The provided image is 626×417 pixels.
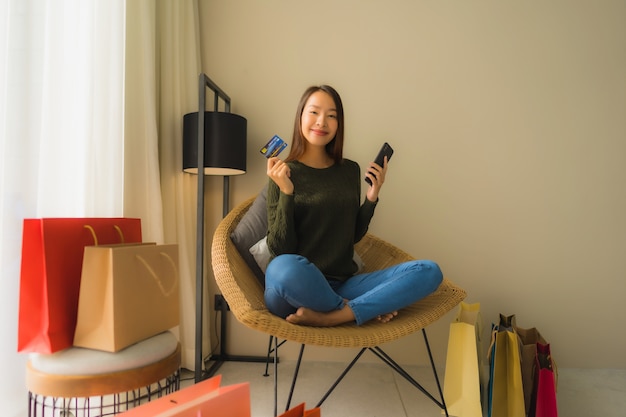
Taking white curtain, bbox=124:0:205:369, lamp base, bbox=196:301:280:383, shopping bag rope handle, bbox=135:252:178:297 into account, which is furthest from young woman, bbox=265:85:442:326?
lamp base, bbox=196:301:280:383

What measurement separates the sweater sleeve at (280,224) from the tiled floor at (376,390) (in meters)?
0.60

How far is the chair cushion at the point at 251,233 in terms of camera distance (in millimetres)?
1388

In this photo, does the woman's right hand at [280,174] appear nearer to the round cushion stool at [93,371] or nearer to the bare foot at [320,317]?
the bare foot at [320,317]

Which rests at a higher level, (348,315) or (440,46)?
(440,46)

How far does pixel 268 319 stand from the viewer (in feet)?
3.21

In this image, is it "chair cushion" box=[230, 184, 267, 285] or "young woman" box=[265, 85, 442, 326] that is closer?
"young woman" box=[265, 85, 442, 326]

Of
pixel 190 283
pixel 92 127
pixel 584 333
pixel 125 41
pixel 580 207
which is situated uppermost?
pixel 125 41

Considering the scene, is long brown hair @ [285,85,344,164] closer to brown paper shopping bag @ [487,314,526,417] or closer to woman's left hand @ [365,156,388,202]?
woman's left hand @ [365,156,388,202]

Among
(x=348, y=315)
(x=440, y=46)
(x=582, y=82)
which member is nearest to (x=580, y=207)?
(x=582, y=82)

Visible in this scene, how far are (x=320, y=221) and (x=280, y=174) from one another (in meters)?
0.26

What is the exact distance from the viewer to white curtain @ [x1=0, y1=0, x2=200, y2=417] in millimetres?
885

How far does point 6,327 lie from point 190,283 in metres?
0.80

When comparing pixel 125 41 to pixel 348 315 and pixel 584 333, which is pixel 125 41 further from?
pixel 584 333

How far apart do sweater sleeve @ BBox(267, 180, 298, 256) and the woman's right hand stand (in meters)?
0.02
